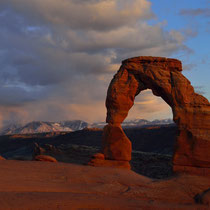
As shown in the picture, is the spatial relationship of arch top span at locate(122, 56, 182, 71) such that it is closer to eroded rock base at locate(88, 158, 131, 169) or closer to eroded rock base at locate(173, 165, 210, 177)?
eroded rock base at locate(173, 165, 210, 177)

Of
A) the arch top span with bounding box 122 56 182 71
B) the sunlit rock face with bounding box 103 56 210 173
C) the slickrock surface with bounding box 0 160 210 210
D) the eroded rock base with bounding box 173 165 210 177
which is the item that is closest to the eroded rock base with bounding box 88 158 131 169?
the sunlit rock face with bounding box 103 56 210 173

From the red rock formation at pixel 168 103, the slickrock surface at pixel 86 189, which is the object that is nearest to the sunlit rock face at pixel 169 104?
the red rock formation at pixel 168 103

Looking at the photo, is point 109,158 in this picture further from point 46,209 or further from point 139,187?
point 46,209

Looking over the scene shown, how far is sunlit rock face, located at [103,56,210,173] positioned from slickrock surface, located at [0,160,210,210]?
1.67 metres

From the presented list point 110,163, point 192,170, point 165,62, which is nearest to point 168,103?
point 165,62

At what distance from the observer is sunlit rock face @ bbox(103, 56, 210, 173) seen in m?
16.6

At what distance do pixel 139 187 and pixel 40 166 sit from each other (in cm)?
517

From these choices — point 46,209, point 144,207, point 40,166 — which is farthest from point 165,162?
point 46,209

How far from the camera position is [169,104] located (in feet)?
59.9

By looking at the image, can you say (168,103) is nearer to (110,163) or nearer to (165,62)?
(165,62)

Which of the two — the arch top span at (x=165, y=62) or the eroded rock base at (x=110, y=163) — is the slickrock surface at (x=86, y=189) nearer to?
the eroded rock base at (x=110, y=163)

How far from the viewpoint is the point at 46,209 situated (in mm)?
7363

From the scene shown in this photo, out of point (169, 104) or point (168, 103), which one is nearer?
point (169, 104)

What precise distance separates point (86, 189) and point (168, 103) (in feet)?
31.6
